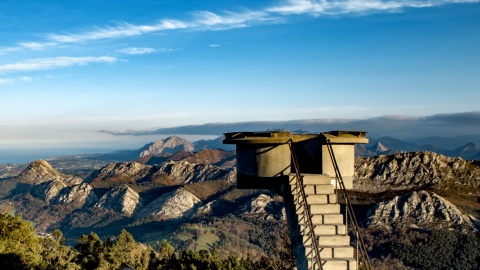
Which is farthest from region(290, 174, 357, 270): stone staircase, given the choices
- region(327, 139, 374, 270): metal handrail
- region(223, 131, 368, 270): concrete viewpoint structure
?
region(327, 139, 374, 270): metal handrail

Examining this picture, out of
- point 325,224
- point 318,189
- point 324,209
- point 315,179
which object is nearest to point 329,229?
point 325,224

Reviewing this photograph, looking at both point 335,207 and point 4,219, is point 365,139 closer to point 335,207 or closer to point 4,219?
point 335,207

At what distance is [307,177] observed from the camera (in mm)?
14477

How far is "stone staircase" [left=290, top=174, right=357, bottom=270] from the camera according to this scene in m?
12.9

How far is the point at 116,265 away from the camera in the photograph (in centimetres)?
8425

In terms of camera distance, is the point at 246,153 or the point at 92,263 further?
the point at 92,263

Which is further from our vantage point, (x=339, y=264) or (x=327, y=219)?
(x=327, y=219)

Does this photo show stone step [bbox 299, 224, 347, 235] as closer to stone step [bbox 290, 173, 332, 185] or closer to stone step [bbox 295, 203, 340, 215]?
stone step [bbox 295, 203, 340, 215]

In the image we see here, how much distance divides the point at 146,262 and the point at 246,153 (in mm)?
100574

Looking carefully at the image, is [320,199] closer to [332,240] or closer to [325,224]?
[325,224]

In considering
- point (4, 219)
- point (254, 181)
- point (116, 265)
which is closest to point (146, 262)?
point (116, 265)

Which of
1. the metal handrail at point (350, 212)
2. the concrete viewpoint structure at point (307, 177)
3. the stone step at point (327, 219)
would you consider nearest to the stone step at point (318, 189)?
the concrete viewpoint structure at point (307, 177)

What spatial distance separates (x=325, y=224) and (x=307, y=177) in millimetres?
1824

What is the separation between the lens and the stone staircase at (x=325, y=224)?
12.9 m
